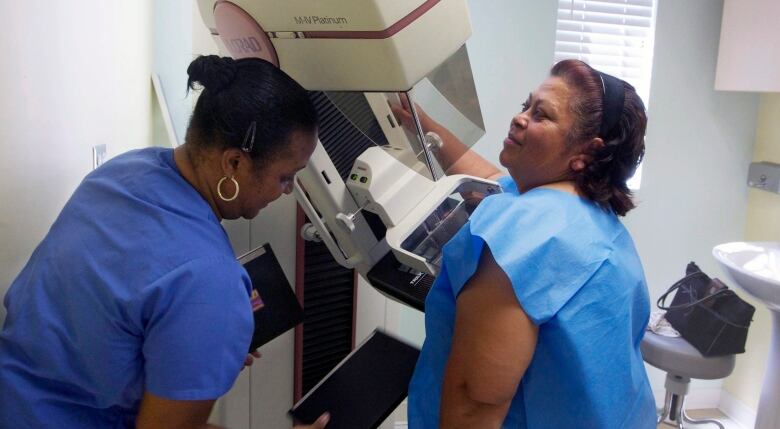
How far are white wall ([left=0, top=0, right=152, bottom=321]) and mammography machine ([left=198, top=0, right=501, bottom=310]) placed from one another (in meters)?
0.27

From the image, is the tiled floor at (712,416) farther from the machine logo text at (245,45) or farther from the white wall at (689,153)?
the machine logo text at (245,45)

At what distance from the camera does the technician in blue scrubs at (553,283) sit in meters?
0.93

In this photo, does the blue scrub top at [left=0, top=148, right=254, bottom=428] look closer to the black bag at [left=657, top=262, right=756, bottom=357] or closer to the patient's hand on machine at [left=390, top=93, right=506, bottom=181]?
the patient's hand on machine at [left=390, top=93, right=506, bottom=181]

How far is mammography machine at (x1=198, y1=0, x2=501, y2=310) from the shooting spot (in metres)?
0.93

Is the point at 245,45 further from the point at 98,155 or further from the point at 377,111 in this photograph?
the point at 98,155

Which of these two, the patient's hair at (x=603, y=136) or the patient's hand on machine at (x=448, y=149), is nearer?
the patient's hair at (x=603, y=136)

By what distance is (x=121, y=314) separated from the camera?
77 centimetres

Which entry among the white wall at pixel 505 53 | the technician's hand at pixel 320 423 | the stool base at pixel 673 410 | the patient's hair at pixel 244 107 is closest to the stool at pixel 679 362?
the stool base at pixel 673 410

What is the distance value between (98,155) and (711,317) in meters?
A: 1.81

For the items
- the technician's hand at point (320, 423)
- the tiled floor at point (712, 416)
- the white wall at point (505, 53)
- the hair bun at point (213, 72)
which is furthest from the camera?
the tiled floor at point (712, 416)

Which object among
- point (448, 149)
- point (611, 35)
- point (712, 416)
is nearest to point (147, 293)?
point (448, 149)

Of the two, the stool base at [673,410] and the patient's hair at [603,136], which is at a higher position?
the patient's hair at [603,136]

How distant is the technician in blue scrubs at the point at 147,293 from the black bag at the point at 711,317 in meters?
1.63

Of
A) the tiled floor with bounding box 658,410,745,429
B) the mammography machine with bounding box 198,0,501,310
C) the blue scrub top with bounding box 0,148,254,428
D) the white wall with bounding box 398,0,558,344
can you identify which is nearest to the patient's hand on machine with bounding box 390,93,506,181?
the mammography machine with bounding box 198,0,501,310
